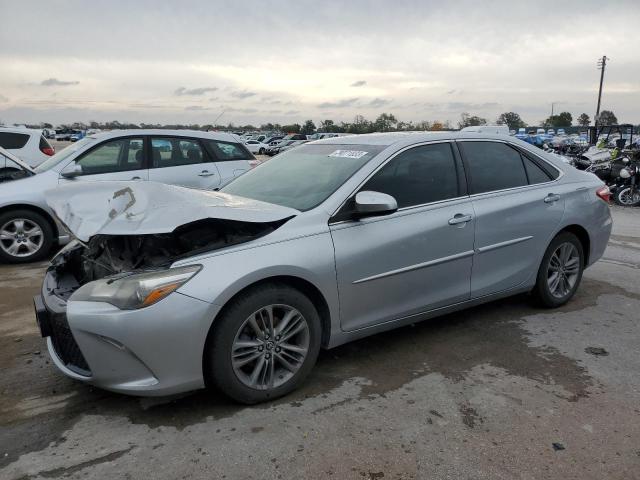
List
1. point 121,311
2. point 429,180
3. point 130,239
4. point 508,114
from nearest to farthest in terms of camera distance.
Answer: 1. point 121,311
2. point 130,239
3. point 429,180
4. point 508,114

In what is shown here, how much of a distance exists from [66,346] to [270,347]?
1.16 m

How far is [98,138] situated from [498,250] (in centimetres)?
546

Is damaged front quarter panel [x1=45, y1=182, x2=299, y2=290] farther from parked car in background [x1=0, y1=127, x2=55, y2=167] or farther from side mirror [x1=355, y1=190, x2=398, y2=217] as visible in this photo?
parked car in background [x1=0, y1=127, x2=55, y2=167]

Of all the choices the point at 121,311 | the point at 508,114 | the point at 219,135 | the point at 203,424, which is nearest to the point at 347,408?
the point at 203,424

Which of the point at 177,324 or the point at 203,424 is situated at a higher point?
the point at 177,324

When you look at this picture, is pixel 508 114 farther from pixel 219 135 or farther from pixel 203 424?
pixel 203 424

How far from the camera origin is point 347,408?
307 centimetres

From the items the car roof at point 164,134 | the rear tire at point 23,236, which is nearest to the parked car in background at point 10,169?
the rear tire at point 23,236

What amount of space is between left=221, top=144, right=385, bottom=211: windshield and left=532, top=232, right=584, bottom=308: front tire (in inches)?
74.6

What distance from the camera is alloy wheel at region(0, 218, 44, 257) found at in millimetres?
6547

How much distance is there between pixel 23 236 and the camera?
661 cm

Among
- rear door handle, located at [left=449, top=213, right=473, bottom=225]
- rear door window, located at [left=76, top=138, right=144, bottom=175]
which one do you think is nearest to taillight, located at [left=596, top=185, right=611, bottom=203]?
rear door handle, located at [left=449, top=213, right=473, bottom=225]

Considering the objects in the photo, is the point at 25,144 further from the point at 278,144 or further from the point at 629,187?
the point at 278,144

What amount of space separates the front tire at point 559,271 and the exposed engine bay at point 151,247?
2.60 meters
